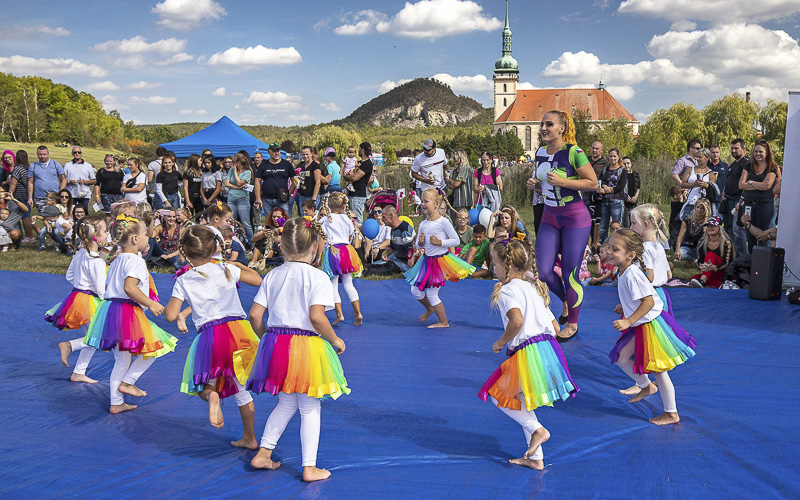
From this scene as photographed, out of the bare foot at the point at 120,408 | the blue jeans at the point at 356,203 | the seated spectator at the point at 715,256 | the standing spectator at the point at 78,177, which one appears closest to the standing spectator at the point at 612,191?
the seated spectator at the point at 715,256

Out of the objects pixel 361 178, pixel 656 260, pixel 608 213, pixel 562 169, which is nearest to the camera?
pixel 656 260

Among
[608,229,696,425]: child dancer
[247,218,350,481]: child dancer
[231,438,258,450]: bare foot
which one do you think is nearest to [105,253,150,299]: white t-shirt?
[231,438,258,450]: bare foot

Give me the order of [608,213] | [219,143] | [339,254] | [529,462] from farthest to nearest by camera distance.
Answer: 1. [219,143]
2. [608,213]
3. [339,254]
4. [529,462]

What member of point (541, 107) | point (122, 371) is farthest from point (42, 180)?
point (541, 107)

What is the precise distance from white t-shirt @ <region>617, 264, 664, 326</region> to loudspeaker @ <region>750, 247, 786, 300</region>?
3342 millimetres

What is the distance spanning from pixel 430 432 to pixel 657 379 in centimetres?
126

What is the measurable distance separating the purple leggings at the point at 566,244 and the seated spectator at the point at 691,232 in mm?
4245

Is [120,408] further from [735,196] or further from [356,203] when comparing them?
A: [735,196]

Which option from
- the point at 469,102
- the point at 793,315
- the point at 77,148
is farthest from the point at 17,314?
the point at 469,102

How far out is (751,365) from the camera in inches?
179

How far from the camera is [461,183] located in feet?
34.1

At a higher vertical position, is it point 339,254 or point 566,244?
point 566,244

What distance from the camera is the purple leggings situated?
5.04 m

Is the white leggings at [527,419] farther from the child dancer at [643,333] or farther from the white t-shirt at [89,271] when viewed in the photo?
the white t-shirt at [89,271]
